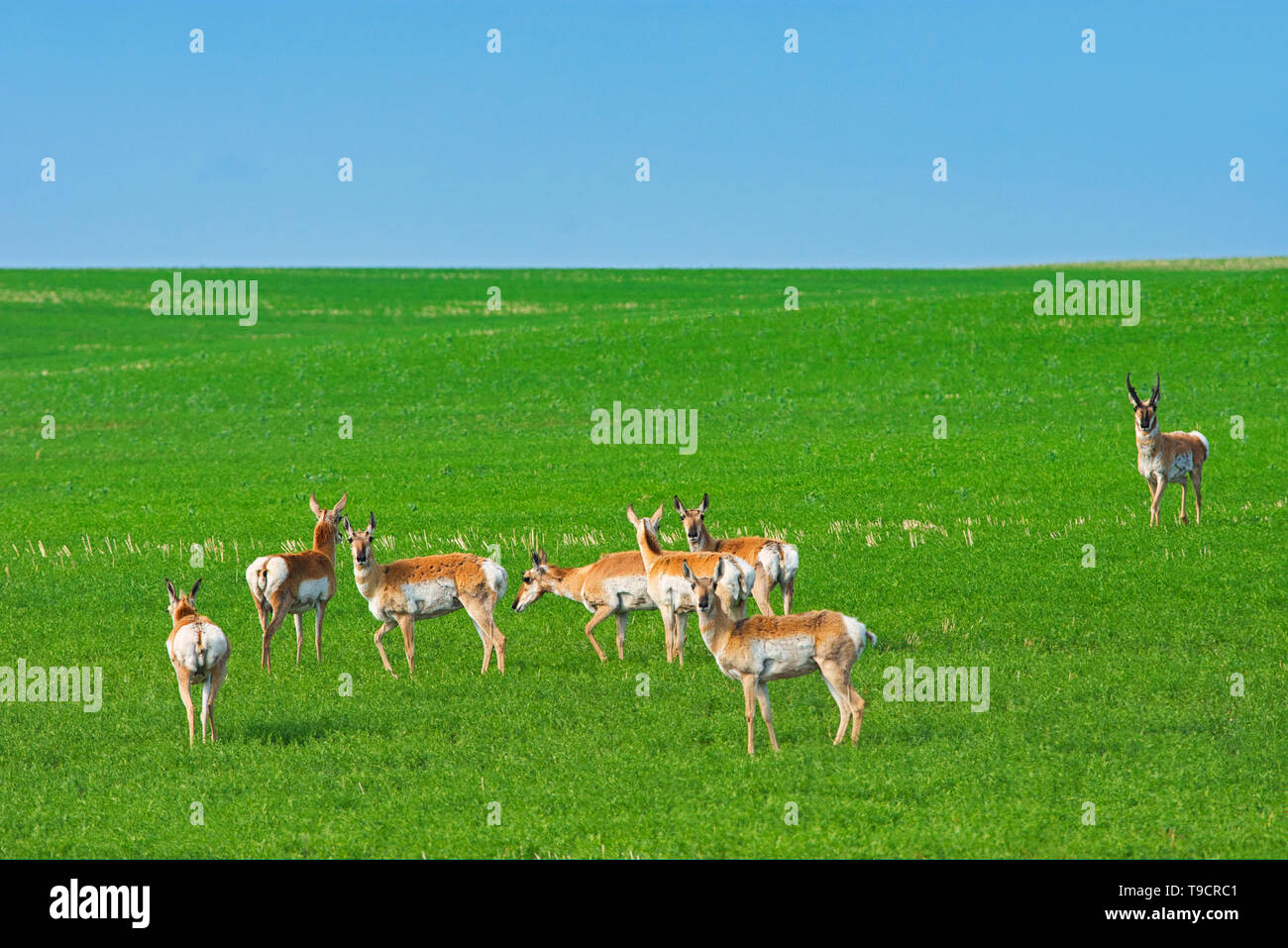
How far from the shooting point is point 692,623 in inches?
862

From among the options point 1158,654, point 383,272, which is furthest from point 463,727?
point 383,272

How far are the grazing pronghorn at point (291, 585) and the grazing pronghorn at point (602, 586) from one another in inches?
118

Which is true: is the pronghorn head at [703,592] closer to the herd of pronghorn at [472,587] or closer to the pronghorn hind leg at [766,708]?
Result: the herd of pronghorn at [472,587]

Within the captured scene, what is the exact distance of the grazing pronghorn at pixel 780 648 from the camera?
13.4 meters

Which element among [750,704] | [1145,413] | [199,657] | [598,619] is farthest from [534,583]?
[1145,413]

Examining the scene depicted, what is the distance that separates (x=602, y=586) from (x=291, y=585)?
15.0 feet

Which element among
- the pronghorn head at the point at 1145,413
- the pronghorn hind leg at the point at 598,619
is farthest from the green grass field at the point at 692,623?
the pronghorn head at the point at 1145,413

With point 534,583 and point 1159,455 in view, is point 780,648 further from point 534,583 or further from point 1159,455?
point 1159,455

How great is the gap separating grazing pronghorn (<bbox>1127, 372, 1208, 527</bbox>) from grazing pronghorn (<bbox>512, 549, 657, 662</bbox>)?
12729mm

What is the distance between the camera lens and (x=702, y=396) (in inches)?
2527

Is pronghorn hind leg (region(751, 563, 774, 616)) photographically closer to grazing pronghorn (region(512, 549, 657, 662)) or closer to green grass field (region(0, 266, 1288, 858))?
green grass field (region(0, 266, 1288, 858))

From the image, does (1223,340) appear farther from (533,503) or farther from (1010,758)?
(1010,758)
